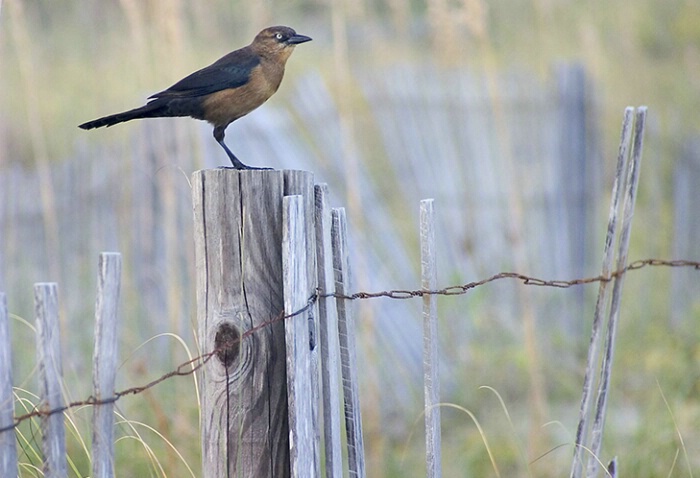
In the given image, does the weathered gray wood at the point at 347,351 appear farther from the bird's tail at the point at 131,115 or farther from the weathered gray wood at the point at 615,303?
the bird's tail at the point at 131,115

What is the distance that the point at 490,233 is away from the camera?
20.3 ft

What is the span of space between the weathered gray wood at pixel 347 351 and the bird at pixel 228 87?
1.15 m

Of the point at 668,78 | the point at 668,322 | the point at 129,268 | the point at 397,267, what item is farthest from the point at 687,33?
the point at 129,268

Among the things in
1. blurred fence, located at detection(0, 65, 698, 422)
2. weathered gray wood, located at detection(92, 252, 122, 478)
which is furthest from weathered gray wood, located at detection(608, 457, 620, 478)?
blurred fence, located at detection(0, 65, 698, 422)

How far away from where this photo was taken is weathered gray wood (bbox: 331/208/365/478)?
2.01 m

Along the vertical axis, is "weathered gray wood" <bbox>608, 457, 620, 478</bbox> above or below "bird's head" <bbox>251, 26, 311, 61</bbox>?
below

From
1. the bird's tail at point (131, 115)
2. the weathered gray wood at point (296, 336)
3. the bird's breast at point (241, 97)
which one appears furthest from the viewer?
the bird's breast at point (241, 97)

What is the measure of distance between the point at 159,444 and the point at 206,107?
160 cm

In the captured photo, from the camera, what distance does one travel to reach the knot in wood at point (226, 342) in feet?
6.39

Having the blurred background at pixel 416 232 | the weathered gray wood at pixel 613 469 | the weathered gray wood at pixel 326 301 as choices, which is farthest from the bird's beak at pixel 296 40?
the weathered gray wood at pixel 613 469

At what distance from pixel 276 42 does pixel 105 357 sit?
207cm

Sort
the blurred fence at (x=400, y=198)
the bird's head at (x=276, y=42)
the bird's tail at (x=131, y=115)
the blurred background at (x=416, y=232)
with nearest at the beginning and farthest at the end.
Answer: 1. the bird's tail at (x=131, y=115)
2. the bird's head at (x=276, y=42)
3. the blurred background at (x=416, y=232)
4. the blurred fence at (x=400, y=198)

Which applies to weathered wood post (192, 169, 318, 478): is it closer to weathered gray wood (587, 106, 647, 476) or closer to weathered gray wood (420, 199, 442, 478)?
weathered gray wood (420, 199, 442, 478)

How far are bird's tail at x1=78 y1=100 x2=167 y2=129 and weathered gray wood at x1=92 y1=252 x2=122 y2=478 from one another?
1.03 meters
